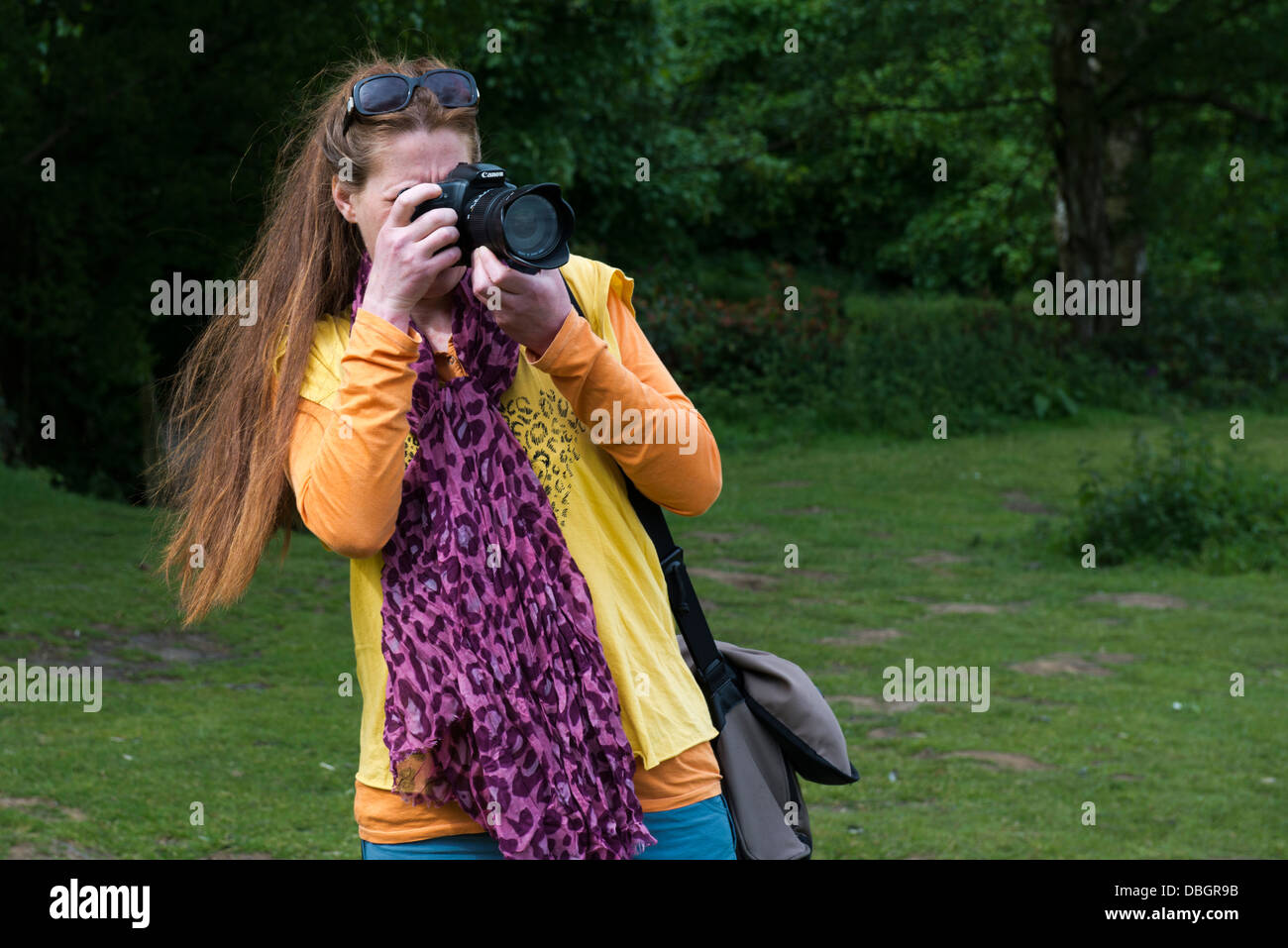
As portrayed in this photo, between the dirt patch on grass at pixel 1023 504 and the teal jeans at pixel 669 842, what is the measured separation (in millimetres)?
10392

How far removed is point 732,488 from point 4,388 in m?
6.57

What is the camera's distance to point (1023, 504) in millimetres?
12398

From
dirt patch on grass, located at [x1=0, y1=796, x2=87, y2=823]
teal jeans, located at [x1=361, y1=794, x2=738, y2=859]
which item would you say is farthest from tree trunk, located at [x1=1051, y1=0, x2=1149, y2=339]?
teal jeans, located at [x1=361, y1=794, x2=738, y2=859]

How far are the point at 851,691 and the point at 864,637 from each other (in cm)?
117

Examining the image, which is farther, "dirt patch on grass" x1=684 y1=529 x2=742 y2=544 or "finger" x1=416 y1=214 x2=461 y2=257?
"dirt patch on grass" x1=684 y1=529 x2=742 y2=544

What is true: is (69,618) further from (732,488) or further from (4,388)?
(732,488)

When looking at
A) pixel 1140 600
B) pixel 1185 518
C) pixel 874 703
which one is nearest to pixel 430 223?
pixel 874 703

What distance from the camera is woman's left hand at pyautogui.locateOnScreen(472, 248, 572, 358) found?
1.97 m

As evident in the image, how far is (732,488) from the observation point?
43.5 feet

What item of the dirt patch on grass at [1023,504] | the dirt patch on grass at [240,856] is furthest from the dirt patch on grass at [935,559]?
the dirt patch on grass at [240,856]

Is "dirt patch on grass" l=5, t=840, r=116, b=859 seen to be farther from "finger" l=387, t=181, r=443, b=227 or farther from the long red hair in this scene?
"finger" l=387, t=181, r=443, b=227

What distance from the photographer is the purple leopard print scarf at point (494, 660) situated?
1.95 metres

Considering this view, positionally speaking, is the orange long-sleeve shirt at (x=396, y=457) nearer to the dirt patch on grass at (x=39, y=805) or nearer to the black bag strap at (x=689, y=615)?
the black bag strap at (x=689, y=615)

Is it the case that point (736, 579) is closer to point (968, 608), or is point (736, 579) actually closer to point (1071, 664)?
point (968, 608)
